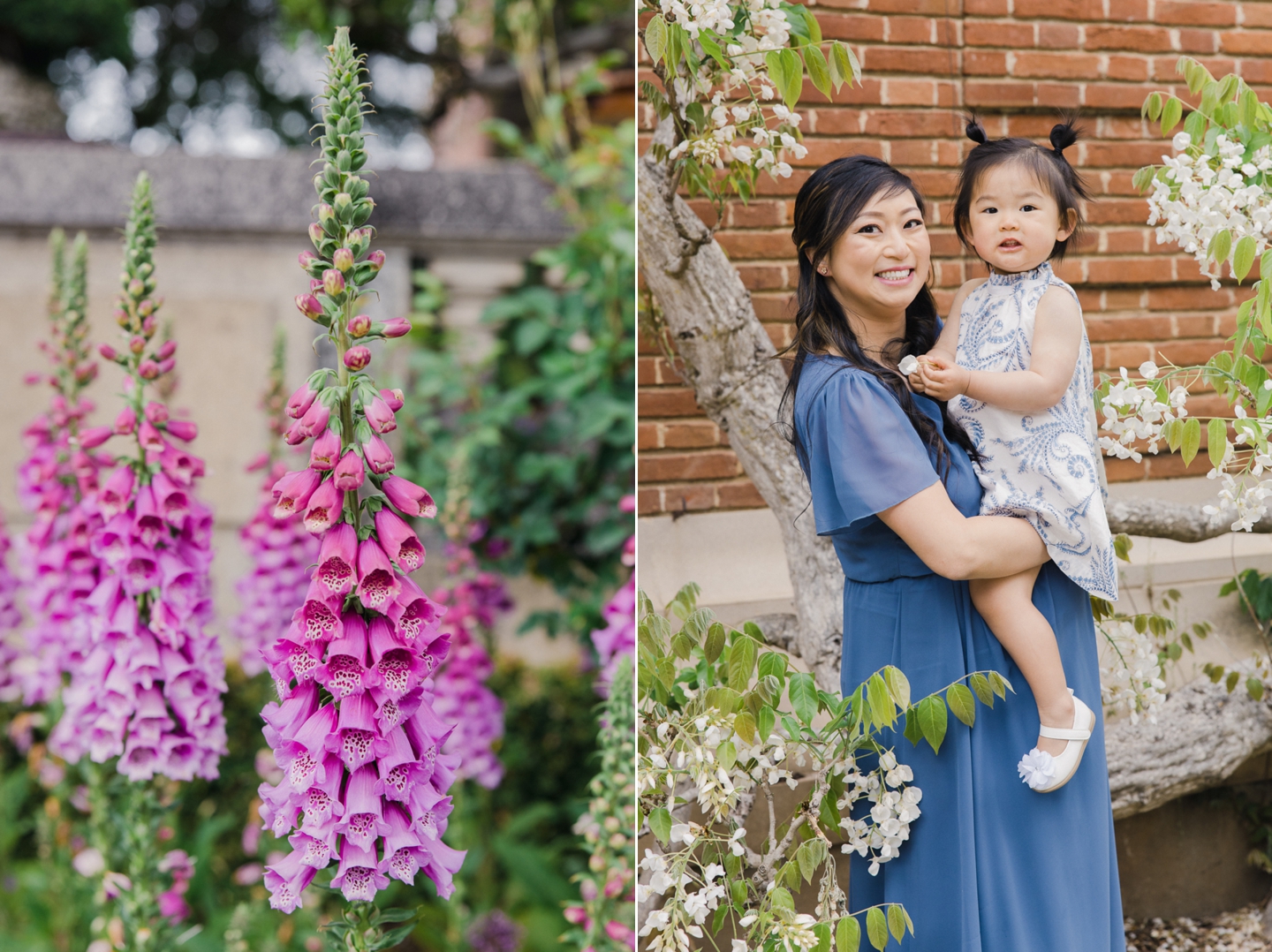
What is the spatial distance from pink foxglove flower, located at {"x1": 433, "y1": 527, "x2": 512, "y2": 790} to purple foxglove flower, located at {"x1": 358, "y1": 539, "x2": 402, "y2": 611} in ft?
4.69

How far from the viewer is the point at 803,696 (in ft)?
5.89

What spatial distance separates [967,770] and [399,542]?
1.03 m

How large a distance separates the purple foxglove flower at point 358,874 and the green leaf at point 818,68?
157 cm

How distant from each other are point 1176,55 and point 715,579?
71.1 inches

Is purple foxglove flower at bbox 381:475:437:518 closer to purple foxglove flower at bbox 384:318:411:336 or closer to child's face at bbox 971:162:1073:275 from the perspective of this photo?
purple foxglove flower at bbox 384:318:411:336

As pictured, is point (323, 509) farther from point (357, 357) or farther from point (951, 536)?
point (951, 536)

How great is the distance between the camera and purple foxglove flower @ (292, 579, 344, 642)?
1.49 m

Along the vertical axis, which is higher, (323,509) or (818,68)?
(818,68)

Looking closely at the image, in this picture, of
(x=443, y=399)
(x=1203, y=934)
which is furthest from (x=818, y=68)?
(x=443, y=399)

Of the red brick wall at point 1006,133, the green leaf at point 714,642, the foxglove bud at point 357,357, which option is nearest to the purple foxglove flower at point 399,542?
the foxglove bud at point 357,357

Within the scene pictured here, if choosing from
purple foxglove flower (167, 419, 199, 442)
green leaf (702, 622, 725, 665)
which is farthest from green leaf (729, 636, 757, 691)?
purple foxglove flower (167, 419, 199, 442)

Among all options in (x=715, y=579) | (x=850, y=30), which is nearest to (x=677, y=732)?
(x=715, y=579)

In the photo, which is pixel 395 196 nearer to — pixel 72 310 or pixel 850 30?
pixel 72 310

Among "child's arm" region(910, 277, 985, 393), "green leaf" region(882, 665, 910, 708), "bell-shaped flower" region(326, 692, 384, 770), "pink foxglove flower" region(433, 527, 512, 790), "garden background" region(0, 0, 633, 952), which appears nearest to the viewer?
"bell-shaped flower" region(326, 692, 384, 770)
